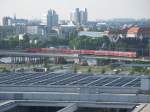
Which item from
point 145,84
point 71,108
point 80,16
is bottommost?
point 80,16

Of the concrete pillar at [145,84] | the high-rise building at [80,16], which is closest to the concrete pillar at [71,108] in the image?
the concrete pillar at [145,84]

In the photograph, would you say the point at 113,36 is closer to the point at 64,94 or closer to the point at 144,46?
the point at 144,46

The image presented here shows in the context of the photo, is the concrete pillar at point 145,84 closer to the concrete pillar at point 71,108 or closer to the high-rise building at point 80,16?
the concrete pillar at point 71,108

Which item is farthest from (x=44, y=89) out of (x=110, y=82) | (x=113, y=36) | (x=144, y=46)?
(x=113, y=36)

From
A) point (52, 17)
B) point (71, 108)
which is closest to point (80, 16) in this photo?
point (52, 17)

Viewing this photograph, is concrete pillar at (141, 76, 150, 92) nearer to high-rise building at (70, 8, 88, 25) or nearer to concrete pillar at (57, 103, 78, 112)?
concrete pillar at (57, 103, 78, 112)

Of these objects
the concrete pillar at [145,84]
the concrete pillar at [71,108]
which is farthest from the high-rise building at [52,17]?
the concrete pillar at [71,108]

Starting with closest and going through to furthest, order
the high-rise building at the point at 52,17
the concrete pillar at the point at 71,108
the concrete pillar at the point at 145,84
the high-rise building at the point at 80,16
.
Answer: the concrete pillar at the point at 71,108 → the concrete pillar at the point at 145,84 → the high-rise building at the point at 52,17 → the high-rise building at the point at 80,16

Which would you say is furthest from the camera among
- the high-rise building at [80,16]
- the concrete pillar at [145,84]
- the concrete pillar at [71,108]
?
the high-rise building at [80,16]

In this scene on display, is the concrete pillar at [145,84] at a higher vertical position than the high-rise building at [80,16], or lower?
higher

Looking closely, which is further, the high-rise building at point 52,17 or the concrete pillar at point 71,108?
the high-rise building at point 52,17

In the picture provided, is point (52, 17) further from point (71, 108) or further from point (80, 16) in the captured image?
point (71, 108)

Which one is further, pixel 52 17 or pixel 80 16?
pixel 80 16
